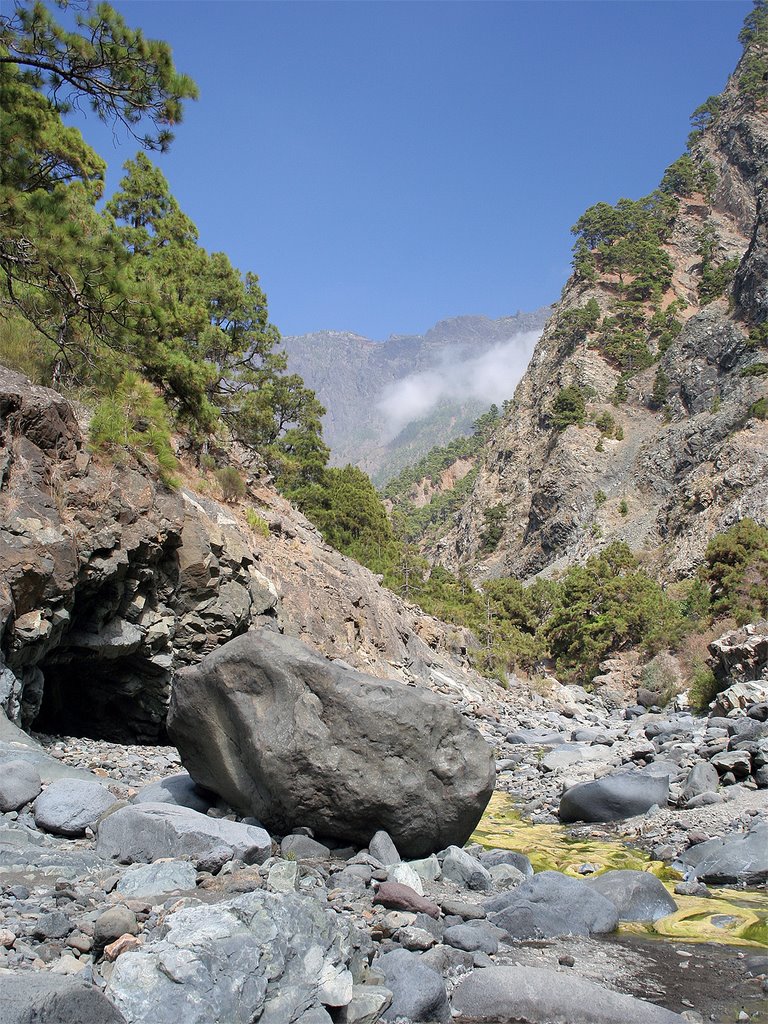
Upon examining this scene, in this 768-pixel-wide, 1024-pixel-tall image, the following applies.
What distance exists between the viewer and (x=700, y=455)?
56.0 metres

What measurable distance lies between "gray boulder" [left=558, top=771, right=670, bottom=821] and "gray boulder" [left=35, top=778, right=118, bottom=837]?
6.35 metres

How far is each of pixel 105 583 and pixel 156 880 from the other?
767cm

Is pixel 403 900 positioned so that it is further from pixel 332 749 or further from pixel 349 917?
pixel 332 749

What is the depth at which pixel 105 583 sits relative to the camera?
11969mm

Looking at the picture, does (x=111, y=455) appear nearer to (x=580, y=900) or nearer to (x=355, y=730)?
(x=355, y=730)

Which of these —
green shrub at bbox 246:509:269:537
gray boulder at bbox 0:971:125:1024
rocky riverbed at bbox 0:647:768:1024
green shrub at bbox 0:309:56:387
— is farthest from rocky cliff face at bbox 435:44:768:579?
gray boulder at bbox 0:971:125:1024

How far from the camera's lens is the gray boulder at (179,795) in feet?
24.4

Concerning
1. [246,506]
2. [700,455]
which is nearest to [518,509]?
[700,455]

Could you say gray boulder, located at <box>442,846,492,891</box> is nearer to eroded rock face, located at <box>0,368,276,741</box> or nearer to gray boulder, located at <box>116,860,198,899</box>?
gray boulder, located at <box>116,860,198,899</box>

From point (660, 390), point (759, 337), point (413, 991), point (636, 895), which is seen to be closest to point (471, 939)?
point (413, 991)

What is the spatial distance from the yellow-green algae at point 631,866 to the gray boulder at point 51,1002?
4341 millimetres

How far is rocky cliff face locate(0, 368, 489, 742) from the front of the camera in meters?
9.98

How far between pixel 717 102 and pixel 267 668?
119028 millimetres

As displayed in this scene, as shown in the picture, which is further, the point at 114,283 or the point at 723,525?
the point at 723,525
